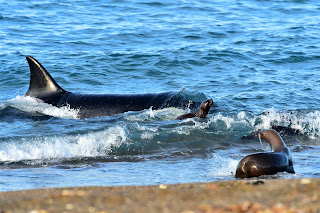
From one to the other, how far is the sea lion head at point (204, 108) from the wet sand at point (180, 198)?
4778 millimetres

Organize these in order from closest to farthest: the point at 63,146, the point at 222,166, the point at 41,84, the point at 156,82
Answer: the point at 222,166
the point at 63,146
the point at 41,84
the point at 156,82

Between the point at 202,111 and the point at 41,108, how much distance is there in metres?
3.25

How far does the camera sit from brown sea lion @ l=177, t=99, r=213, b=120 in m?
10.0

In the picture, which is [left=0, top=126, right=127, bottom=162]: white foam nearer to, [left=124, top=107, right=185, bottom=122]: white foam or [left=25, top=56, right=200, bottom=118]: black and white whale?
[left=124, top=107, right=185, bottom=122]: white foam

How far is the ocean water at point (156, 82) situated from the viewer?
25.8ft

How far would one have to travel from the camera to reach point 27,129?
995cm

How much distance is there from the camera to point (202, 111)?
10.1 metres

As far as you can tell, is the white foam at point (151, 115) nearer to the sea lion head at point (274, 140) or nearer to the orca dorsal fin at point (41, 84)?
the orca dorsal fin at point (41, 84)

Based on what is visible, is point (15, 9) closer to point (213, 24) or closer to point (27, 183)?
point (213, 24)

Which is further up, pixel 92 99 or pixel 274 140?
pixel 274 140

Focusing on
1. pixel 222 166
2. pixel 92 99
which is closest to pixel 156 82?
pixel 92 99

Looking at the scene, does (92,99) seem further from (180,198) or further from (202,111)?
(180,198)

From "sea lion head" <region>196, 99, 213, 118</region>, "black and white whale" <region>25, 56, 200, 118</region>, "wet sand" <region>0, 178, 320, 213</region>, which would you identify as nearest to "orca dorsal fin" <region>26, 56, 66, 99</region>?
"black and white whale" <region>25, 56, 200, 118</region>

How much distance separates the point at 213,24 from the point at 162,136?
11590 mm
